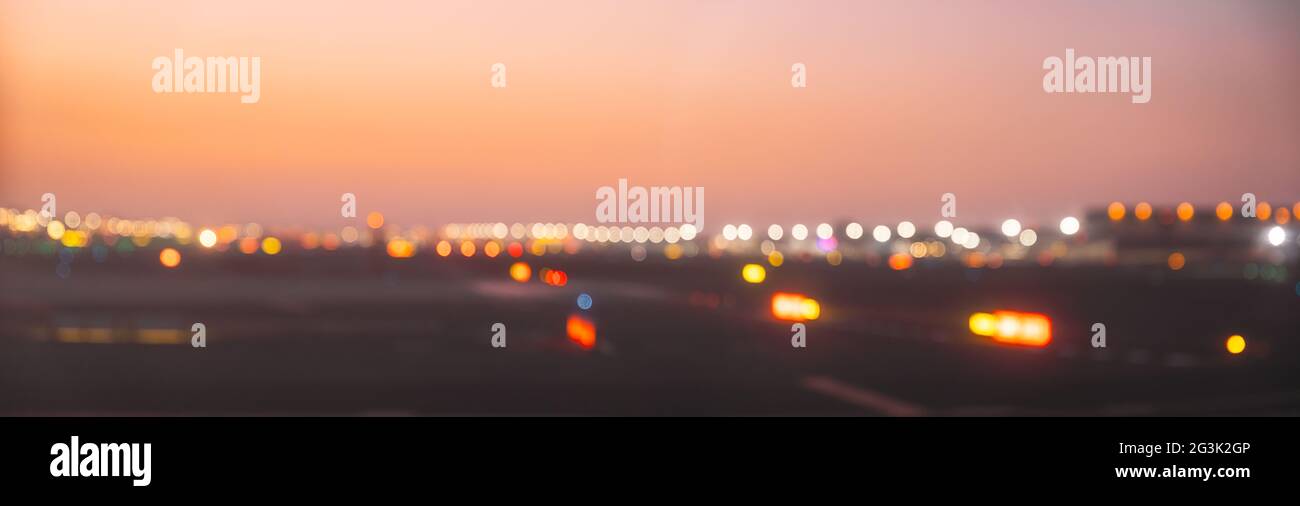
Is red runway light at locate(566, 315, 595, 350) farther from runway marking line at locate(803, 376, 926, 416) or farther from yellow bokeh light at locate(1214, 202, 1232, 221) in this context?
yellow bokeh light at locate(1214, 202, 1232, 221)

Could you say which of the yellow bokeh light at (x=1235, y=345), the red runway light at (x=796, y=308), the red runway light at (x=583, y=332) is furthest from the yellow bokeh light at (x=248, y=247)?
the yellow bokeh light at (x=1235, y=345)

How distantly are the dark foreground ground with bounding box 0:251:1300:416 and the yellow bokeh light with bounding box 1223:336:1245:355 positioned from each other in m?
0.09

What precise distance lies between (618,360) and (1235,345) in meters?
7.48

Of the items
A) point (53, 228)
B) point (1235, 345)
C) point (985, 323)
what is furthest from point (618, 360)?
point (53, 228)

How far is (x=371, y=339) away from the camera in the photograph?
71.7 feet

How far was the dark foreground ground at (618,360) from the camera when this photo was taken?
43.4ft

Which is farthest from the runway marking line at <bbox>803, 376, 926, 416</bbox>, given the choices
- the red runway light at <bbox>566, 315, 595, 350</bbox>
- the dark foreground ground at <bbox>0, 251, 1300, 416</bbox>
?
the red runway light at <bbox>566, 315, 595, 350</bbox>

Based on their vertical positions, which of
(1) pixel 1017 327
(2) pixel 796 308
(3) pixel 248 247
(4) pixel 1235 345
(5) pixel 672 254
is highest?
(3) pixel 248 247

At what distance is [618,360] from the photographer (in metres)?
17.9

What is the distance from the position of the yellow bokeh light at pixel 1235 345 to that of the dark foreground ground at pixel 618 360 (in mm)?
87

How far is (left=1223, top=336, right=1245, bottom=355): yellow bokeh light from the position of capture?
16.6m

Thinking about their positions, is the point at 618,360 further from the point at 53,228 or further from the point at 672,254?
the point at 672,254
